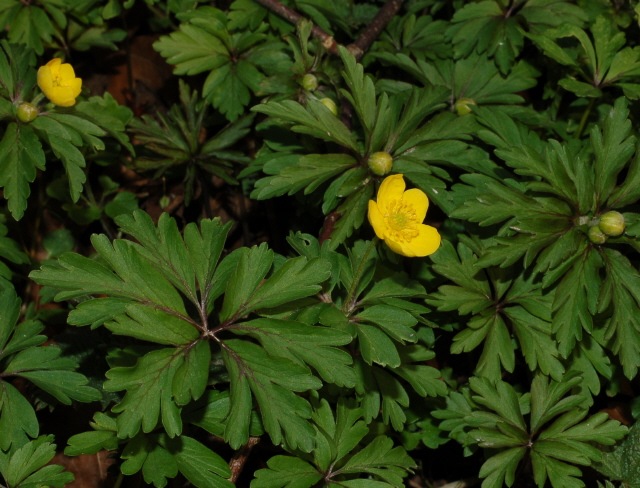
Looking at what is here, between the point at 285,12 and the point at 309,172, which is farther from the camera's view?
the point at 285,12

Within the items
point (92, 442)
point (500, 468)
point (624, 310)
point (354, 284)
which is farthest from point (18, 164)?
point (624, 310)

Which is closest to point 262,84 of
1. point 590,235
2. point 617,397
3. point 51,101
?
point 51,101

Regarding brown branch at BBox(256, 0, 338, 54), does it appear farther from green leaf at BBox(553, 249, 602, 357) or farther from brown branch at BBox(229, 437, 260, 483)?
brown branch at BBox(229, 437, 260, 483)

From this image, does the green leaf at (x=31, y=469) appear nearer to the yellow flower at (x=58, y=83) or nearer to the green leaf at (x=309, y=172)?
the green leaf at (x=309, y=172)

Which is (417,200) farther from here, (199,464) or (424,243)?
(199,464)

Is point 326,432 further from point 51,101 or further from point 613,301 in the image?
point 51,101

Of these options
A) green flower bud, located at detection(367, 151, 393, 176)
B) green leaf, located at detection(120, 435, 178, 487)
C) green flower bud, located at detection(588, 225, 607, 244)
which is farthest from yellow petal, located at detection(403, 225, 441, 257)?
green leaf, located at detection(120, 435, 178, 487)
